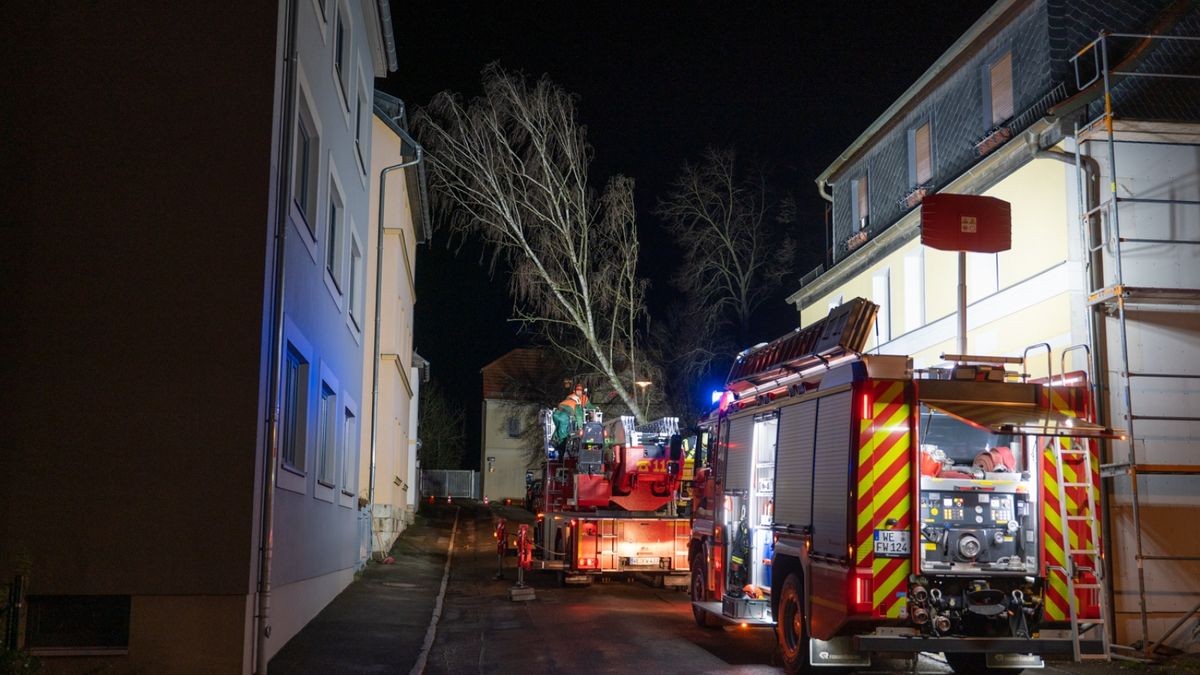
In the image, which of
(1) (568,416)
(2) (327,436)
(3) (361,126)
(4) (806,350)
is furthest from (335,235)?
(4) (806,350)

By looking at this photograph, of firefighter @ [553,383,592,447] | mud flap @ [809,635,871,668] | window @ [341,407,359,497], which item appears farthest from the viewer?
firefighter @ [553,383,592,447]

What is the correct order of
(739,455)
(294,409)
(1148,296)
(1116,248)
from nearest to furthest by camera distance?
(1116,248) → (1148,296) → (294,409) → (739,455)

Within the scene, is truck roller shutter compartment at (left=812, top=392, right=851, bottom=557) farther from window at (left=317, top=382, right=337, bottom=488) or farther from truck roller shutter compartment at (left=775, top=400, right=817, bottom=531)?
window at (left=317, top=382, right=337, bottom=488)

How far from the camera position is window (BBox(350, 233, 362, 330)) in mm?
19047

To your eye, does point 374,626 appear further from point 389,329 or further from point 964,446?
point 389,329

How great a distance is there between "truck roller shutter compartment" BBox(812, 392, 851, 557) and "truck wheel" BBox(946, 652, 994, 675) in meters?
1.91

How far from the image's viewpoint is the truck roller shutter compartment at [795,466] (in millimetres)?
10453

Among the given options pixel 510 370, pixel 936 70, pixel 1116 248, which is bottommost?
pixel 1116 248

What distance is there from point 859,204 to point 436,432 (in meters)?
47.7

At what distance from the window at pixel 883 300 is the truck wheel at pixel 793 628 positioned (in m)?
9.15

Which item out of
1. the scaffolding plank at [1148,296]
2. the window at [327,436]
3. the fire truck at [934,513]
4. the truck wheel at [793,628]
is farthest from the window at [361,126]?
the scaffolding plank at [1148,296]

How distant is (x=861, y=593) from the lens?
9156mm

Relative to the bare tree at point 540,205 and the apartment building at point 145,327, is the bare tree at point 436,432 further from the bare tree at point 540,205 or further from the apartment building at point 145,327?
the apartment building at point 145,327

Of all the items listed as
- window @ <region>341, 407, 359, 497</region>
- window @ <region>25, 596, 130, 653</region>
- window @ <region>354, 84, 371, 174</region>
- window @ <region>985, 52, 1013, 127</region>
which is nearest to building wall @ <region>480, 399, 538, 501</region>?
window @ <region>341, 407, 359, 497</region>
